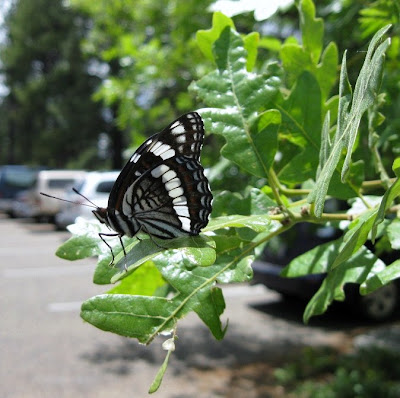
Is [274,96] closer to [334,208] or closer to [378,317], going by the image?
[334,208]

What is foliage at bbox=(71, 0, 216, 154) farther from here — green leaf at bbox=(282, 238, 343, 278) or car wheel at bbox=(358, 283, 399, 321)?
car wheel at bbox=(358, 283, 399, 321)

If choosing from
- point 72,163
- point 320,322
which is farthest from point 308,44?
point 72,163

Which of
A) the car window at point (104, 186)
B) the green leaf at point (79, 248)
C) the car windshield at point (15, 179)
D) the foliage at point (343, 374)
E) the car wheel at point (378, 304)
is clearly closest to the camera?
the green leaf at point (79, 248)

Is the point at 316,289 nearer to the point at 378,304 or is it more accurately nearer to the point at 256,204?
the point at 378,304

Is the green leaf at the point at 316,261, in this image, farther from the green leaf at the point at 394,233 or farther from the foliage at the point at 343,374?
the foliage at the point at 343,374

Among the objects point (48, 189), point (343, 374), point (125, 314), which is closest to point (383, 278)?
point (125, 314)

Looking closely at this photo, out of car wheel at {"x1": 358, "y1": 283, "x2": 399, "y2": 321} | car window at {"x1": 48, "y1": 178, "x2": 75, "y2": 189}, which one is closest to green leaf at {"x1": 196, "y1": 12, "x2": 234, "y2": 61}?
car wheel at {"x1": 358, "y1": 283, "x2": 399, "y2": 321}

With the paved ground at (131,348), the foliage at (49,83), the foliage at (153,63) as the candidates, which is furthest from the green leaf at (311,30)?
the foliage at (49,83)
